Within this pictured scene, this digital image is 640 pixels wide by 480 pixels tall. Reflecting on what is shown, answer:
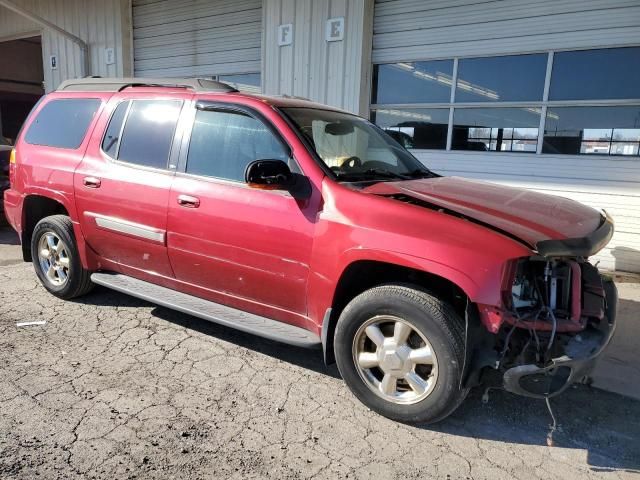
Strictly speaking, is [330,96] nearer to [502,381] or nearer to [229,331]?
[229,331]

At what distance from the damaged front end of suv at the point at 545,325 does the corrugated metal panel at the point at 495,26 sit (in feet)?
15.7

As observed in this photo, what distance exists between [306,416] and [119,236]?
87.0 inches

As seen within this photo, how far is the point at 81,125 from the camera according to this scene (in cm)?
438

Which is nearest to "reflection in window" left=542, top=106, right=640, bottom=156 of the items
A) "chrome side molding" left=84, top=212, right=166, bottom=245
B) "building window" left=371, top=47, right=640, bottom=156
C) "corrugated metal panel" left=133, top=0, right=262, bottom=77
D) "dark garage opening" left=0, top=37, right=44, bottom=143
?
"building window" left=371, top=47, right=640, bottom=156

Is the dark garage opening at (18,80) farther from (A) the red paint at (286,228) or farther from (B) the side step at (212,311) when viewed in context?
(B) the side step at (212,311)

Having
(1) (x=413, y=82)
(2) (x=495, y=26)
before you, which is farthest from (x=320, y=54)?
(2) (x=495, y=26)

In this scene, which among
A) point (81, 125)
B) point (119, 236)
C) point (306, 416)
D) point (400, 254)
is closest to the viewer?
point (400, 254)

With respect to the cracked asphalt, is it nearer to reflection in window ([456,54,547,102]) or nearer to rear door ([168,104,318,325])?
rear door ([168,104,318,325])

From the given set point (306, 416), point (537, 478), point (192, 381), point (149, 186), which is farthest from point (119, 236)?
point (537, 478)

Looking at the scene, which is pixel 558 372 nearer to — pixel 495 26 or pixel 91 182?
pixel 91 182

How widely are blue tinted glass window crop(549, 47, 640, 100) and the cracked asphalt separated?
4.58 m

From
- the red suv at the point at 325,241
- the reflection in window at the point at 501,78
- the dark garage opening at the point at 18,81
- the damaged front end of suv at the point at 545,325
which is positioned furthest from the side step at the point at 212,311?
the dark garage opening at the point at 18,81

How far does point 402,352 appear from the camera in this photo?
9.19ft

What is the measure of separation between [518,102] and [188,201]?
5432 mm
